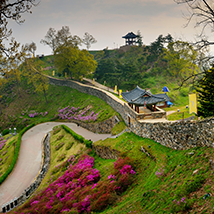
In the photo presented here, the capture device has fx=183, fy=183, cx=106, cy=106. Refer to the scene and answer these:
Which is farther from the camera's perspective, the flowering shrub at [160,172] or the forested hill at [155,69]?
the forested hill at [155,69]

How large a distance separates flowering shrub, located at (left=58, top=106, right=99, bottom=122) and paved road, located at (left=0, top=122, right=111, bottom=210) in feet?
5.61

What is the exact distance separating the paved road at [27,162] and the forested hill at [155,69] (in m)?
16.6

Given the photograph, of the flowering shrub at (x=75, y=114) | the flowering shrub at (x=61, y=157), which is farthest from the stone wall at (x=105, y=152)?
the flowering shrub at (x=75, y=114)

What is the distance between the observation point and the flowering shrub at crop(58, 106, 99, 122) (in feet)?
95.8

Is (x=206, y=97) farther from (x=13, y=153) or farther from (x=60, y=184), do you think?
(x=13, y=153)

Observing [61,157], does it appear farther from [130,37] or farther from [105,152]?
[130,37]

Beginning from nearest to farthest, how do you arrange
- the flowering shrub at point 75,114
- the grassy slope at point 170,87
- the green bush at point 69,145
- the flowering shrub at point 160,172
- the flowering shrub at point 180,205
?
the flowering shrub at point 180,205 < the flowering shrub at point 160,172 < the green bush at point 69,145 < the flowering shrub at point 75,114 < the grassy slope at point 170,87

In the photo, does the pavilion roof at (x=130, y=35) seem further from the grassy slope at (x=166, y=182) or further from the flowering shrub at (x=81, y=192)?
the flowering shrub at (x=81, y=192)

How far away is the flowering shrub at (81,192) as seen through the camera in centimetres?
1219

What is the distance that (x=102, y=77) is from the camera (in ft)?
150

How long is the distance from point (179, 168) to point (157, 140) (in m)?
4.24

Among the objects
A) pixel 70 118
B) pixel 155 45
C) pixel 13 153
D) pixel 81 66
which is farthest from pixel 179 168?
pixel 155 45

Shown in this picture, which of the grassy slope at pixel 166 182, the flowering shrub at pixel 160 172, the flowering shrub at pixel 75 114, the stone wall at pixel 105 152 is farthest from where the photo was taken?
the flowering shrub at pixel 75 114

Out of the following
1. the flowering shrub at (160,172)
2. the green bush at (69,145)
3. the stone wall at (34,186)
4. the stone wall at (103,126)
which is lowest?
the stone wall at (34,186)
